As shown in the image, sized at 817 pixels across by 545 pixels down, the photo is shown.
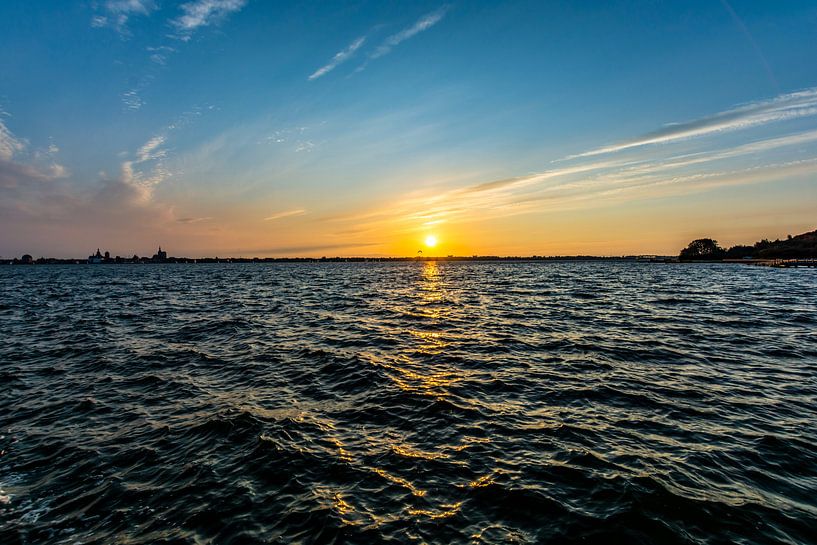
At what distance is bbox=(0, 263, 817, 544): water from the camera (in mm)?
8367

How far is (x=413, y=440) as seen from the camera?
39.7ft

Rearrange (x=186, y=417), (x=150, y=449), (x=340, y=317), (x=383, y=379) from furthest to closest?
(x=340, y=317) < (x=383, y=379) < (x=186, y=417) < (x=150, y=449)

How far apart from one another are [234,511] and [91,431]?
8.10 meters

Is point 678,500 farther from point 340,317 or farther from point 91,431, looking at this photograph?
point 340,317

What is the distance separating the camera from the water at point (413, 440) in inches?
329

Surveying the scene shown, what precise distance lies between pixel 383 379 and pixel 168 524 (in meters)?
10.5

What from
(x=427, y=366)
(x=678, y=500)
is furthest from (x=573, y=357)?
(x=678, y=500)

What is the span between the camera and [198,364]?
21188 millimetres

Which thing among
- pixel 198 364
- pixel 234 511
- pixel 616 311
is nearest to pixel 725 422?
pixel 234 511

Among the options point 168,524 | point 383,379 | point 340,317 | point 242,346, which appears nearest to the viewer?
point 168,524

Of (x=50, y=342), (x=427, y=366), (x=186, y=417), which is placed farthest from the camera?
(x=50, y=342)

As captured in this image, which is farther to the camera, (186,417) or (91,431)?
(186,417)

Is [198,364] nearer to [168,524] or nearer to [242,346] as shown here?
[242,346]

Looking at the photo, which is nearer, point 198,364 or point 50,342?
point 198,364
